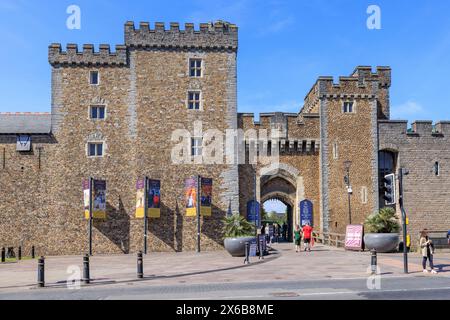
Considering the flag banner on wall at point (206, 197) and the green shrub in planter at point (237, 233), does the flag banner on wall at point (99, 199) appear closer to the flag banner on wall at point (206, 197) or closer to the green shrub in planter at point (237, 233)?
the flag banner on wall at point (206, 197)

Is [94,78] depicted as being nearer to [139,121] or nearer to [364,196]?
[139,121]

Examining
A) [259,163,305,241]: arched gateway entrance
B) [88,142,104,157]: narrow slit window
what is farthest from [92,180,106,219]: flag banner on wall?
[259,163,305,241]: arched gateway entrance

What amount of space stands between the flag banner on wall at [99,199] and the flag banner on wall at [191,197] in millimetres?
5044

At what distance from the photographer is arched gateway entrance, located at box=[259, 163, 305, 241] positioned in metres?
34.8

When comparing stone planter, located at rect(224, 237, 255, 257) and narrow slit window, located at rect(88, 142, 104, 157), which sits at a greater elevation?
narrow slit window, located at rect(88, 142, 104, 157)

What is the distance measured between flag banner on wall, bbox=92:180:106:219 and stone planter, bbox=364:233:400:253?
15.7m

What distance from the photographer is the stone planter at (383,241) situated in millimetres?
25234

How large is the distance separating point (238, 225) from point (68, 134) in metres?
13.7

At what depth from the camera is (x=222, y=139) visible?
33469 mm

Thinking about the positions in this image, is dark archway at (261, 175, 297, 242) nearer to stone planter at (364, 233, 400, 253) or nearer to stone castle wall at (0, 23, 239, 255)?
stone castle wall at (0, 23, 239, 255)

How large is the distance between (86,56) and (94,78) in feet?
4.96

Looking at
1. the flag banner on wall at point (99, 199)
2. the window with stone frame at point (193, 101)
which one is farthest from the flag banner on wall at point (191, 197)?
the flag banner on wall at point (99, 199)

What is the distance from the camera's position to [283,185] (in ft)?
117
